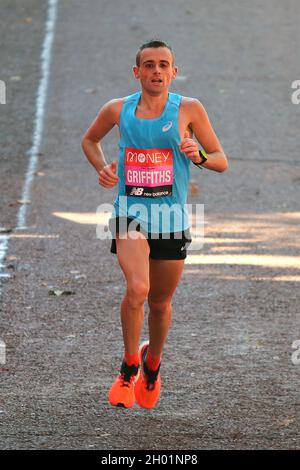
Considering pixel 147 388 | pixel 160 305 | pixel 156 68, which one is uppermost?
pixel 156 68

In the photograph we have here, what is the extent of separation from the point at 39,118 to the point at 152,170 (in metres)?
11.1

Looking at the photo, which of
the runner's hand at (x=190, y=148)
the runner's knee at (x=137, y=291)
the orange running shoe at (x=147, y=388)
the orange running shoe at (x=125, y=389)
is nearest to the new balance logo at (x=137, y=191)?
the runner's hand at (x=190, y=148)

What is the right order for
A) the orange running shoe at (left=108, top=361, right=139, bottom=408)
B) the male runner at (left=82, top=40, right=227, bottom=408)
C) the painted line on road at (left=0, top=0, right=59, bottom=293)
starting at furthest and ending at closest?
the painted line on road at (left=0, top=0, right=59, bottom=293)
the orange running shoe at (left=108, top=361, right=139, bottom=408)
the male runner at (left=82, top=40, right=227, bottom=408)

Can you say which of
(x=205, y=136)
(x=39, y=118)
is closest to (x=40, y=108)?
(x=39, y=118)

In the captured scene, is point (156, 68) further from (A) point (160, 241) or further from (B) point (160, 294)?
(B) point (160, 294)

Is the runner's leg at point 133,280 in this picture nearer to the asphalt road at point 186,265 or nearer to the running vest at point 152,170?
the running vest at point 152,170

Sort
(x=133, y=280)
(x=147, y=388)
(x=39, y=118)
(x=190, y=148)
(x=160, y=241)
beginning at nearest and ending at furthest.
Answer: (x=190, y=148) → (x=133, y=280) → (x=160, y=241) → (x=147, y=388) → (x=39, y=118)

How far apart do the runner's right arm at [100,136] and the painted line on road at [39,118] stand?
3.56m

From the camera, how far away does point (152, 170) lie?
6.38 m

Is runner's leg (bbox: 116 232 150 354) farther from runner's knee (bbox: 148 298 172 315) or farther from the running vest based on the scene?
runner's knee (bbox: 148 298 172 315)

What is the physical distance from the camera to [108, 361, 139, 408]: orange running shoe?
6.50 metres

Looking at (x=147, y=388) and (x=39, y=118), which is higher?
(x=39, y=118)

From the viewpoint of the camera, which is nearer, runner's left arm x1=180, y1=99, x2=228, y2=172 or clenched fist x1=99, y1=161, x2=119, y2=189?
clenched fist x1=99, y1=161, x2=119, y2=189

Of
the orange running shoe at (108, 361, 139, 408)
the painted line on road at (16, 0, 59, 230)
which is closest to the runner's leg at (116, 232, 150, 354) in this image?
the orange running shoe at (108, 361, 139, 408)
